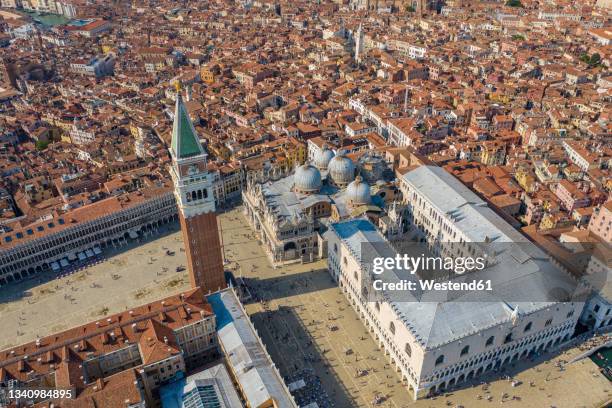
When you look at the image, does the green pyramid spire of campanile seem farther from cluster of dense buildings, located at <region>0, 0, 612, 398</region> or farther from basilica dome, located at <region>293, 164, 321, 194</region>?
basilica dome, located at <region>293, 164, 321, 194</region>

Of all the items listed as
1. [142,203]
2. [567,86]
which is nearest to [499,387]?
[142,203]

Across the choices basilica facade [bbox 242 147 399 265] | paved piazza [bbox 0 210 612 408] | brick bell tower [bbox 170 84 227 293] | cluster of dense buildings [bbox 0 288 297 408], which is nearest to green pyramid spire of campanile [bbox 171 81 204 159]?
brick bell tower [bbox 170 84 227 293]

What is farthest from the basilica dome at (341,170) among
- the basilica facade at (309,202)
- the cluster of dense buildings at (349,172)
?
the cluster of dense buildings at (349,172)

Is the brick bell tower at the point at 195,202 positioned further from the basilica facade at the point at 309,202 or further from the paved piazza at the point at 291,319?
the basilica facade at the point at 309,202

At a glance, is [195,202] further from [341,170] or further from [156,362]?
[341,170]

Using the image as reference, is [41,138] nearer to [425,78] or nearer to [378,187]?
[378,187]
